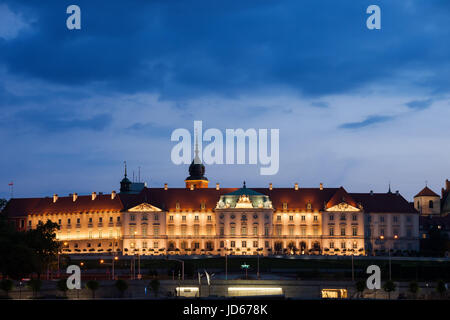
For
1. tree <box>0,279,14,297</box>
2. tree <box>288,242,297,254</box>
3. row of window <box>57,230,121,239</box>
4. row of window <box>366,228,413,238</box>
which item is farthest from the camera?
row of window <box>366,228,413,238</box>

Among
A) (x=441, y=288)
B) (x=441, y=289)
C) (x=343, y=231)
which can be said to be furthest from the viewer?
(x=343, y=231)

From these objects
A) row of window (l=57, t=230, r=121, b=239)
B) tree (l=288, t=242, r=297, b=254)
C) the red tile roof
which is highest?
the red tile roof

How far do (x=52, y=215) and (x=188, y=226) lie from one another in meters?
27.5

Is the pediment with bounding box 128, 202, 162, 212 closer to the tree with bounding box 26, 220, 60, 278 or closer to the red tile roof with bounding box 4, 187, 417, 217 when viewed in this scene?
the red tile roof with bounding box 4, 187, 417, 217

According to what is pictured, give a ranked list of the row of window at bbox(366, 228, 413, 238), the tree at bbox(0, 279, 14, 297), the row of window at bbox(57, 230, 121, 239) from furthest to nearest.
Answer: the row of window at bbox(366, 228, 413, 238), the row of window at bbox(57, 230, 121, 239), the tree at bbox(0, 279, 14, 297)

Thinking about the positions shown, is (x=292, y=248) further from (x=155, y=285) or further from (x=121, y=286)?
(x=121, y=286)

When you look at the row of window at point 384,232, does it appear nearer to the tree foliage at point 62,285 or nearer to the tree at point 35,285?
the tree foliage at point 62,285

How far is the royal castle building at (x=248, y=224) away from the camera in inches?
7274

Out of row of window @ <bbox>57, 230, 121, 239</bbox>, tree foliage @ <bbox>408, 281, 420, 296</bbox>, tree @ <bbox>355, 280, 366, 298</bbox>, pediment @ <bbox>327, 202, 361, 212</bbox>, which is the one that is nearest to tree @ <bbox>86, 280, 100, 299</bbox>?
tree @ <bbox>355, 280, 366, 298</bbox>

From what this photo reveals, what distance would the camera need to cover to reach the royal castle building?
184750 mm

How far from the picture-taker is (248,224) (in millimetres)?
186125

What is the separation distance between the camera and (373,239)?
613ft

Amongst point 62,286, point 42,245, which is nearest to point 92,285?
point 62,286

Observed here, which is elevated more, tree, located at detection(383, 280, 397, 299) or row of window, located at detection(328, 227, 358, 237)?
row of window, located at detection(328, 227, 358, 237)
